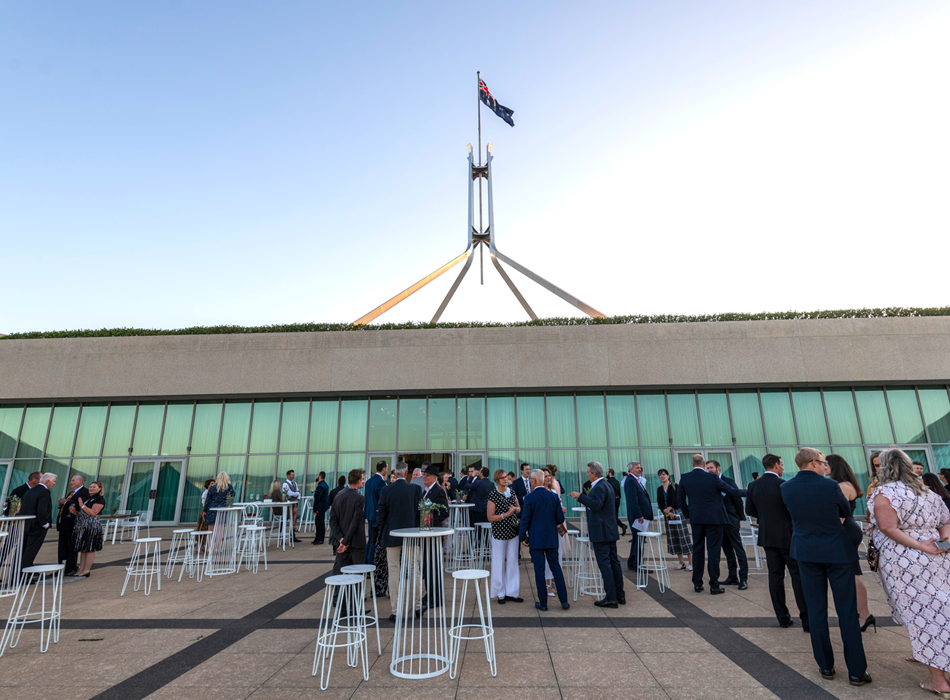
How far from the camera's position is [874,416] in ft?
49.0

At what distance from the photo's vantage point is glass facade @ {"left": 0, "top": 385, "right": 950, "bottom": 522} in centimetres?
1493

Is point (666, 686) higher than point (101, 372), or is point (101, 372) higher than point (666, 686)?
point (101, 372)

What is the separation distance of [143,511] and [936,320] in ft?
79.7

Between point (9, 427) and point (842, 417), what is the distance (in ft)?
84.8

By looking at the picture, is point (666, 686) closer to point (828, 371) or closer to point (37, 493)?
point (37, 493)

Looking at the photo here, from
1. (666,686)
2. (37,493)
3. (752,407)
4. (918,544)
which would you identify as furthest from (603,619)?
(752,407)

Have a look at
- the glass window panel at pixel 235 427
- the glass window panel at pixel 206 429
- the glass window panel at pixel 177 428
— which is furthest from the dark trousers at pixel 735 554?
the glass window panel at pixel 177 428

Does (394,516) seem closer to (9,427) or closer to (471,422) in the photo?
(471,422)

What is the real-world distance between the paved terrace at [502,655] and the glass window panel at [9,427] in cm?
1357

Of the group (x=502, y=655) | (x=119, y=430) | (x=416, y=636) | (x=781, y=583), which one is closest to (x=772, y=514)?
(x=781, y=583)

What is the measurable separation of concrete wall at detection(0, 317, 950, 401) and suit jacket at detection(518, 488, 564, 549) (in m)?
9.31

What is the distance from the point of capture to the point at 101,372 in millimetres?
15875

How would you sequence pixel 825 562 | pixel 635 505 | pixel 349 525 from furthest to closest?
pixel 635 505, pixel 349 525, pixel 825 562

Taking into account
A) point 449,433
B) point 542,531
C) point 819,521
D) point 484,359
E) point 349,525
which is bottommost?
point 542,531
